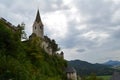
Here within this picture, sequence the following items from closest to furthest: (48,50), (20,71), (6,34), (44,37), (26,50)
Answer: (20,71) → (6,34) → (26,50) → (48,50) → (44,37)

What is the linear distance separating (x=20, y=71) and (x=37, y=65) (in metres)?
37.4

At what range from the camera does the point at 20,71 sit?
1937 inches

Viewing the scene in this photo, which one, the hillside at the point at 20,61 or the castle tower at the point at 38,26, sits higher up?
the castle tower at the point at 38,26

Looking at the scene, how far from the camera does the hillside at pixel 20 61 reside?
48.3 m

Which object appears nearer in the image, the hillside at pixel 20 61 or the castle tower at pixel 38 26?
the hillside at pixel 20 61

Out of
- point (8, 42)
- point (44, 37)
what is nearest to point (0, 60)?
point (8, 42)

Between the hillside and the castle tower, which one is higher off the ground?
the castle tower

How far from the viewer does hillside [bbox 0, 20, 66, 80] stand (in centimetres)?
4826

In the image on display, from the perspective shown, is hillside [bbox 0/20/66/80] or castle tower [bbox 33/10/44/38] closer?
hillside [bbox 0/20/66/80]

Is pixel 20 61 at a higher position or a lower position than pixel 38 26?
lower

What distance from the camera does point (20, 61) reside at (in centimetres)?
6550

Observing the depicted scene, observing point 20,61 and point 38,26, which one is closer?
point 20,61

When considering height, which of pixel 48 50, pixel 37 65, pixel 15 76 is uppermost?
pixel 48 50

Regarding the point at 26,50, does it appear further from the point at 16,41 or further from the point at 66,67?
the point at 66,67
